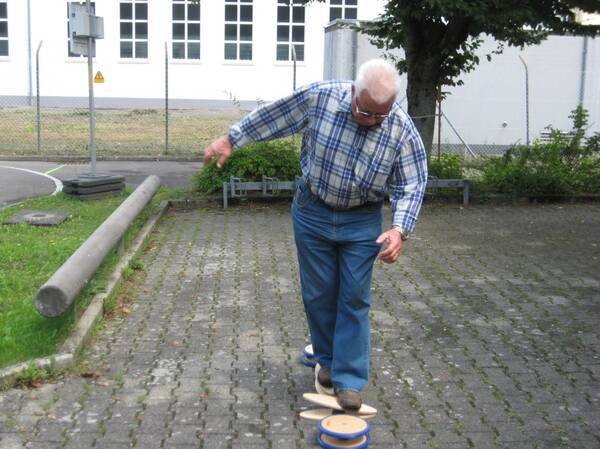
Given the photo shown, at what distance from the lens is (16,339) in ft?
17.6

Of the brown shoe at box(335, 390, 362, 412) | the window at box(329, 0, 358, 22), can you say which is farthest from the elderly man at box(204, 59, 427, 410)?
the window at box(329, 0, 358, 22)

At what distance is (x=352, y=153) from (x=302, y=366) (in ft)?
5.38

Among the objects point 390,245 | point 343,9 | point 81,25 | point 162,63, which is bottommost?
point 390,245

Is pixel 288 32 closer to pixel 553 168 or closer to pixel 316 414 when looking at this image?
Answer: pixel 553 168

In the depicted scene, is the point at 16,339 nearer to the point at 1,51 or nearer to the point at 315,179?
the point at 315,179

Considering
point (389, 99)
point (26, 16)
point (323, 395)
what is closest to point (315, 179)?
point (389, 99)

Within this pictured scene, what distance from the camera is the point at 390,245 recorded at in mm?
4129

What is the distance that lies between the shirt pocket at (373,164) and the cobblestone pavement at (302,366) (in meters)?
1.26

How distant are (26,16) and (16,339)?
3201 cm

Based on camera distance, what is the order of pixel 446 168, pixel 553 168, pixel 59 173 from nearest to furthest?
1. pixel 553 168
2. pixel 446 168
3. pixel 59 173

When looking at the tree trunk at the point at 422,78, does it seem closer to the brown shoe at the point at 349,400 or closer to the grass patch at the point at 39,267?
the grass patch at the point at 39,267

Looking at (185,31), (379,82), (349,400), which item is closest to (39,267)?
(349,400)

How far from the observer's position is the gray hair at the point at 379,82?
3922mm

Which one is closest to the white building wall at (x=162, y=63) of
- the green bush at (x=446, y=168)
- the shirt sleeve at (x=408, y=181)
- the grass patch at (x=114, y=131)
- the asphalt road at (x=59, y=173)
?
the grass patch at (x=114, y=131)
